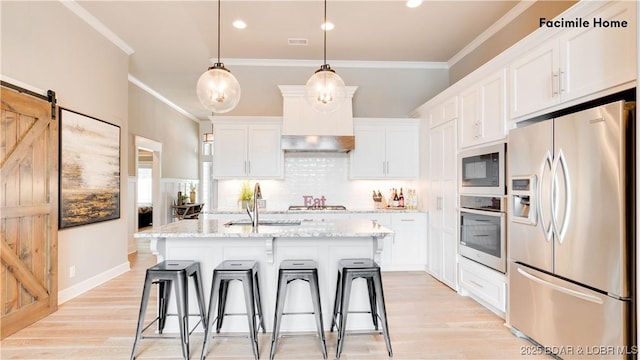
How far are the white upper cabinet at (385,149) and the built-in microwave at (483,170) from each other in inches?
49.4

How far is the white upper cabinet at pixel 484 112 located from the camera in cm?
297

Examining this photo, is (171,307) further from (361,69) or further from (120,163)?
(361,69)

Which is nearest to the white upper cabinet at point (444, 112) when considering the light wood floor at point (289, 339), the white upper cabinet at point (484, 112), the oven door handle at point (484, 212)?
the white upper cabinet at point (484, 112)

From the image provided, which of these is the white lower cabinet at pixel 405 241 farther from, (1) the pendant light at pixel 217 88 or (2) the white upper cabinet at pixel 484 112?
(1) the pendant light at pixel 217 88

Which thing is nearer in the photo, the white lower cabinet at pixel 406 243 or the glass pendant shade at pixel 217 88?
the glass pendant shade at pixel 217 88

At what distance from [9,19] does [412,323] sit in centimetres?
446

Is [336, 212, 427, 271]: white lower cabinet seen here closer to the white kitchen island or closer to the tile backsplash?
the tile backsplash

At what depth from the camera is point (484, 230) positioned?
317 cm

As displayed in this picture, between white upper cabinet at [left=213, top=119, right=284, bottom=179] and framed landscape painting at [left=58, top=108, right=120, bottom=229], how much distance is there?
132cm

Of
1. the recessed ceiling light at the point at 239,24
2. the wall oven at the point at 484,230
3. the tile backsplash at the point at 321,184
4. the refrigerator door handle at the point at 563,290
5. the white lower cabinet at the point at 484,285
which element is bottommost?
the white lower cabinet at the point at 484,285

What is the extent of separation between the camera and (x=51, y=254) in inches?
120

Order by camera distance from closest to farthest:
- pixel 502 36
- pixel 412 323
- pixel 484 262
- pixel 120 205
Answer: pixel 412 323, pixel 484 262, pixel 502 36, pixel 120 205

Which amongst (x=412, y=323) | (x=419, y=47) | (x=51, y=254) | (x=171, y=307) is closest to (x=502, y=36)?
(x=419, y=47)

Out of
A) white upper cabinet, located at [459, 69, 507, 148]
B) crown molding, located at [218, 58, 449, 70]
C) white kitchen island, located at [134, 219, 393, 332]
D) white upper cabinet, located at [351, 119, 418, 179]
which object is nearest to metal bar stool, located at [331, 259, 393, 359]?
white kitchen island, located at [134, 219, 393, 332]
